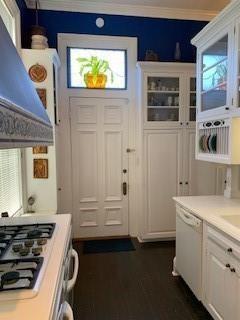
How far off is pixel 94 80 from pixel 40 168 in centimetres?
153

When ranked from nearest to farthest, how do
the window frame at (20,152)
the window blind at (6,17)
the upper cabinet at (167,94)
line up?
1. the window blind at (6,17)
2. the window frame at (20,152)
3. the upper cabinet at (167,94)

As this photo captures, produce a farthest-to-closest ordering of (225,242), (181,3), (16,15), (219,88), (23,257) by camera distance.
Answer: (181,3) < (16,15) < (219,88) < (225,242) < (23,257)

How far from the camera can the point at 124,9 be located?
3590 millimetres

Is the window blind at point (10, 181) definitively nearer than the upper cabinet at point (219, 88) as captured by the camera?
No

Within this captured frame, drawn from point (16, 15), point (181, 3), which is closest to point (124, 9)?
point (181, 3)

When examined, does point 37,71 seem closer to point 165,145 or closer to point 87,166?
point 87,166

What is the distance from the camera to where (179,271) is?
2.66m

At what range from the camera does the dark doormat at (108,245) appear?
3.50 metres

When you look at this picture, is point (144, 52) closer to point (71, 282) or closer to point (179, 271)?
point (179, 271)

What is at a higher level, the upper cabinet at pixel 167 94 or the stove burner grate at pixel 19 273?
the upper cabinet at pixel 167 94

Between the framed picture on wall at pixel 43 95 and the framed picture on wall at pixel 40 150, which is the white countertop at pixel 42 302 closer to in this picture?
the framed picture on wall at pixel 40 150

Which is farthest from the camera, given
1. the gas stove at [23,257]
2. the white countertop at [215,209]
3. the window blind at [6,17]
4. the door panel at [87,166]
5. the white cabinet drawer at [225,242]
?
the door panel at [87,166]

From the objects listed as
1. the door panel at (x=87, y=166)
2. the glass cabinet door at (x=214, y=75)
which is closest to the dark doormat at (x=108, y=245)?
the door panel at (x=87, y=166)

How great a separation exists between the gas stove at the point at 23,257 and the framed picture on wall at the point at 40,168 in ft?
4.17
